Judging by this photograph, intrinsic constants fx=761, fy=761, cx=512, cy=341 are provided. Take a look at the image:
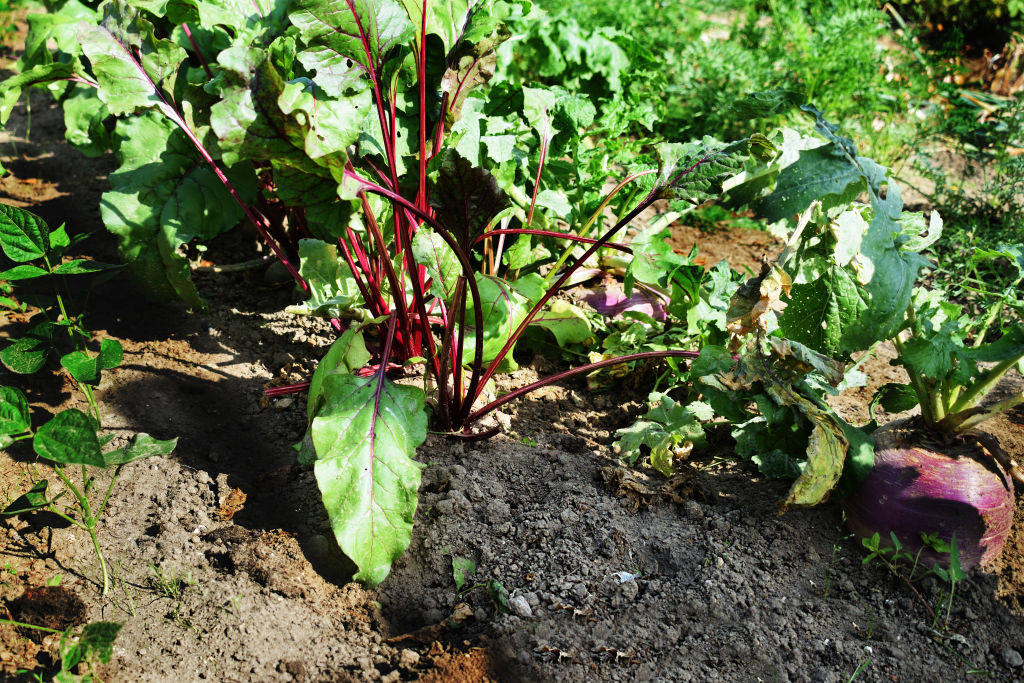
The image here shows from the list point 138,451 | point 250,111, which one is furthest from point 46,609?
point 250,111

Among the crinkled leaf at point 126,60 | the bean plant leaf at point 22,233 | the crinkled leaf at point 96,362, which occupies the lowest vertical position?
the crinkled leaf at point 96,362

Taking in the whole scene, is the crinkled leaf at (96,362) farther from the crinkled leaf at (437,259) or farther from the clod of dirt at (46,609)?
the crinkled leaf at (437,259)

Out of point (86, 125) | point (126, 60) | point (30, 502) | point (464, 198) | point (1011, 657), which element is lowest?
point (1011, 657)

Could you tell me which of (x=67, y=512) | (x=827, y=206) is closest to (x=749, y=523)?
(x=827, y=206)

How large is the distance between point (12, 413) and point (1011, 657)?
2.27 metres

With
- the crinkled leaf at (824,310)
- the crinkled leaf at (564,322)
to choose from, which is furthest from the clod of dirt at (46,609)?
the crinkled leaf at (824,310)

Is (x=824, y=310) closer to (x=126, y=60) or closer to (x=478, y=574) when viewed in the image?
(x=478, y=574)

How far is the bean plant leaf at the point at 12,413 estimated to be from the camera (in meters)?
1.61

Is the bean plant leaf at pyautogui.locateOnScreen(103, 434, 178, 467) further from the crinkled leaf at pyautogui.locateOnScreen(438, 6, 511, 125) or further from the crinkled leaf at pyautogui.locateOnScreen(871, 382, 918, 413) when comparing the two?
the crinkled leaf at pyautogui.locateOnScreen(871, 382, 918, 413)

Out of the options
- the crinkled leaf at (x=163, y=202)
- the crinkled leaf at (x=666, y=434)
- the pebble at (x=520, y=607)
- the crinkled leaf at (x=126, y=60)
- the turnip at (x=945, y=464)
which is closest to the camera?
the pebble at (x=520, y=607)

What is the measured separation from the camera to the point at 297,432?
84.0 inches

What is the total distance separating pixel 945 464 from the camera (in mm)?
1808

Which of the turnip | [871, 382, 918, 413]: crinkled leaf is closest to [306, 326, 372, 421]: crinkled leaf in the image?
the turnip

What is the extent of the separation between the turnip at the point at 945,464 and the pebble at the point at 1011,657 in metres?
0.20
